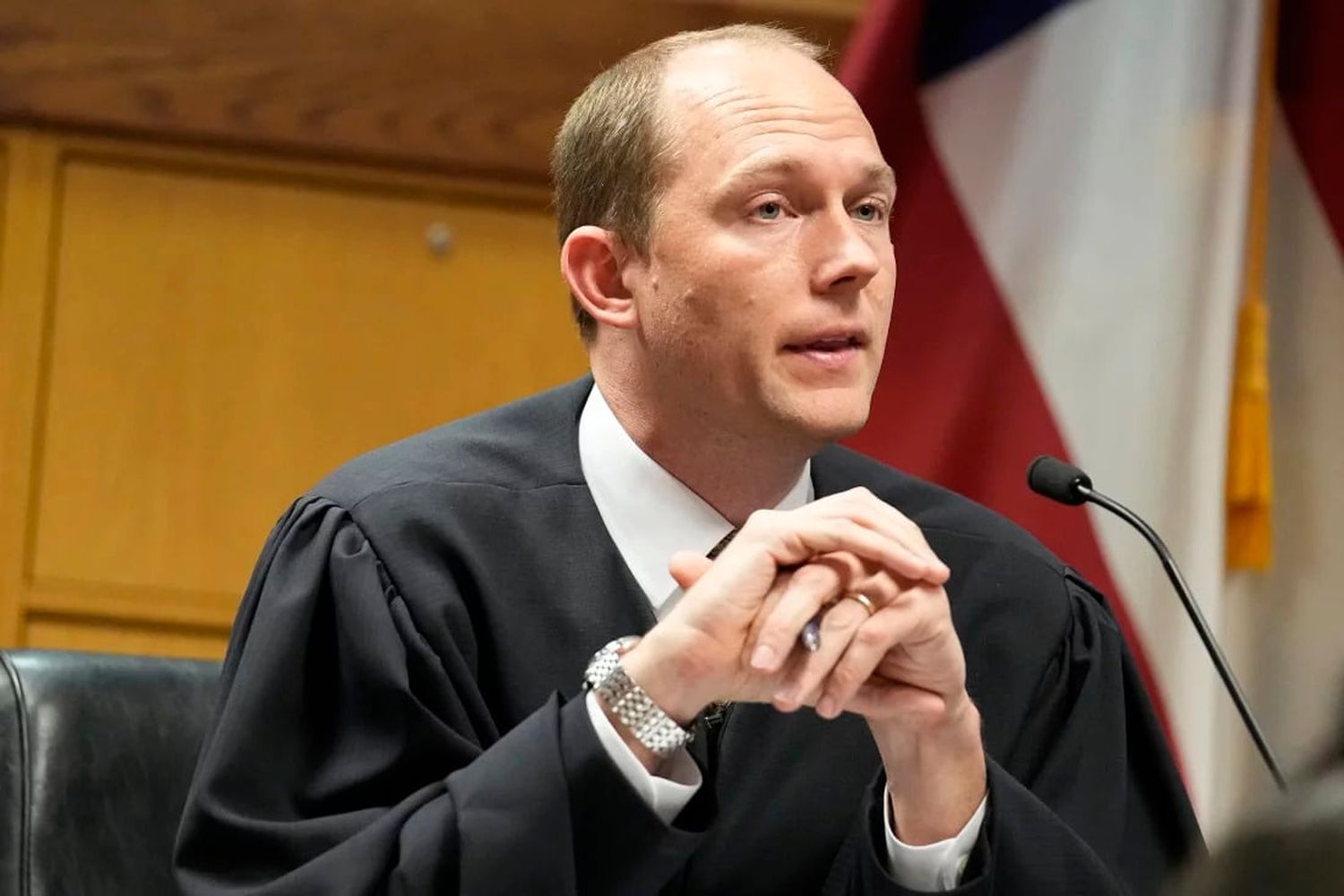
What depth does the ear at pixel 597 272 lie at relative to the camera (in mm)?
1986

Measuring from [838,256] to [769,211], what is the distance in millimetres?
92

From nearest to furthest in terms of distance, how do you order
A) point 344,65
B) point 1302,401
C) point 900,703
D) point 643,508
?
point 900,703
point 643,508
point 1302,401
point 344,65

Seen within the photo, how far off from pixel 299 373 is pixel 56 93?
24.5 inches

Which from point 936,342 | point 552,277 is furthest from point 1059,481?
point 552,277

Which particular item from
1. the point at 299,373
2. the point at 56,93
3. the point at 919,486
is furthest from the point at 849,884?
the point at 56,93

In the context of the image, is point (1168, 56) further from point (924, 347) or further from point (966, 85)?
point (924, 347)

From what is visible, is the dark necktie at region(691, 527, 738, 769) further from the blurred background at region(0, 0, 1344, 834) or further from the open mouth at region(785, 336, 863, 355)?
the blurred background at region(0, 0, 1344, 834)

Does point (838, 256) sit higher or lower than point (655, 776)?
higher

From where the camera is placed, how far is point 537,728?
4.93ft

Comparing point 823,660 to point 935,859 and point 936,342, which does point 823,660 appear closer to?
point 935,859

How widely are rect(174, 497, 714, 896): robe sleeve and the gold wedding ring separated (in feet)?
0.64

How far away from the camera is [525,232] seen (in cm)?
351

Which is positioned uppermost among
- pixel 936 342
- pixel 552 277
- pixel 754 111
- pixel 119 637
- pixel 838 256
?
pixel 754 111

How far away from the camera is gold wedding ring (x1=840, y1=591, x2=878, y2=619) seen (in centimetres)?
149
